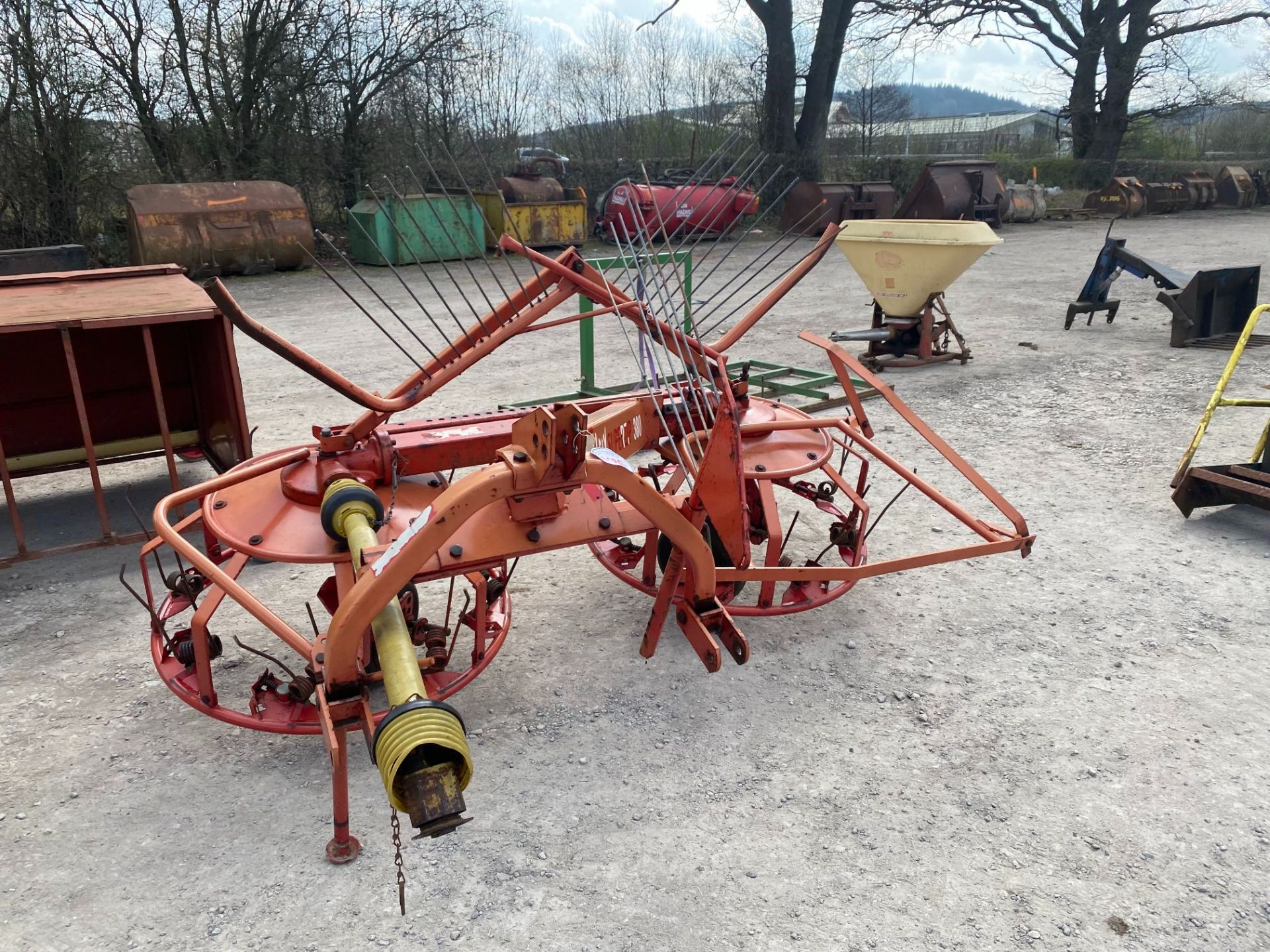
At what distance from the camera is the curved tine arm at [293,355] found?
245 centimetres

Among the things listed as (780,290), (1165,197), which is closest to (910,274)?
(780,290)

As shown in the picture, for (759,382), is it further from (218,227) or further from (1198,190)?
(1198,190)

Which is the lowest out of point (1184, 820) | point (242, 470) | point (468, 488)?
point (1184, 820)

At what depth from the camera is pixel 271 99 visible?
14844mm

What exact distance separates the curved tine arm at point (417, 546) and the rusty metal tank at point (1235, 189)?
24748 millimetres

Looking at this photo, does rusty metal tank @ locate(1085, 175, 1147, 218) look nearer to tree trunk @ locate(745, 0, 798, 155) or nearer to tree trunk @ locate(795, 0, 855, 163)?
tree trunk @ locate(795, 0, 855, 163)

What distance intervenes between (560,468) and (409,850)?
109cm

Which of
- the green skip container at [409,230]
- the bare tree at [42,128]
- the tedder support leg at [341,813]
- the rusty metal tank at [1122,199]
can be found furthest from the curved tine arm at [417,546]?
the rusty metal tank at [1122,199]

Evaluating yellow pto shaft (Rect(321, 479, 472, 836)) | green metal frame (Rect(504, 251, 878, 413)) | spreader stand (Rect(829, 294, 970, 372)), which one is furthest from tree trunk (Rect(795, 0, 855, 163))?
yellow pto shaft (Rect(321, 479, 472, 836))

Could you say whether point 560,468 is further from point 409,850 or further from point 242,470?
point 242,470

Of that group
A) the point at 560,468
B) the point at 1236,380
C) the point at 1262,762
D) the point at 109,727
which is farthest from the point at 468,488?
the point at 1236,380

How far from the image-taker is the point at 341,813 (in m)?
2.27

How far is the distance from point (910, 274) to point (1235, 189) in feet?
64.3

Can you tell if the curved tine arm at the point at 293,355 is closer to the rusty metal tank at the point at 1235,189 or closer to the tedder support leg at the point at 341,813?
the tedder support leg at the point at 341,813
